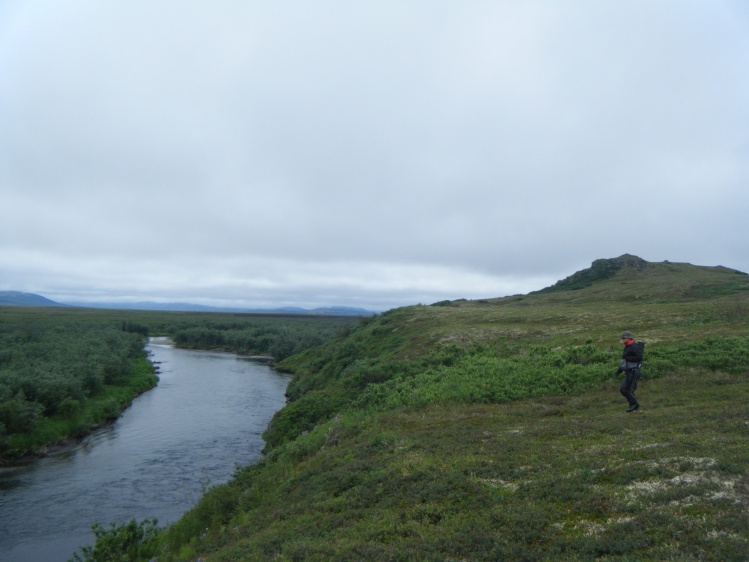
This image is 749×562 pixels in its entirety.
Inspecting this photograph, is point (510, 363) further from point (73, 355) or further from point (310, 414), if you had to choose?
point (73, 355)

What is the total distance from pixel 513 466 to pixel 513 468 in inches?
5.8

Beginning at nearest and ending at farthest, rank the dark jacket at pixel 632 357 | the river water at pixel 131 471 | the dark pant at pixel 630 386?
the dark pant at pixel 630 386, the dark jacket at pixel 632 357, the river water at pixel 131 471

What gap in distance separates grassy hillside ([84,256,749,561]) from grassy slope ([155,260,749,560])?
0.06 m

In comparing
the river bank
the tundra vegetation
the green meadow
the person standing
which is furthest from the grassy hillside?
the tundra vegetation

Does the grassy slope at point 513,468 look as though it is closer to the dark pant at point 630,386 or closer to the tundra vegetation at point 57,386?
the dark pant at point 630,386


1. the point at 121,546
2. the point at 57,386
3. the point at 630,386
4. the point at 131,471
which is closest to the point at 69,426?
the point at 57,386

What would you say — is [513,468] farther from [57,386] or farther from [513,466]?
[57,386]

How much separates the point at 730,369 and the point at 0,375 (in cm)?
5535

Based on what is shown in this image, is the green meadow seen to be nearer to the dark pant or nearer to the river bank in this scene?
the dark pant

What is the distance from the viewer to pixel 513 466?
43.8ft

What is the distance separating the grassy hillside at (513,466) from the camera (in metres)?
9.52

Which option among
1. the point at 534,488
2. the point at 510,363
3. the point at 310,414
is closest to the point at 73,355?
the point at 310,414

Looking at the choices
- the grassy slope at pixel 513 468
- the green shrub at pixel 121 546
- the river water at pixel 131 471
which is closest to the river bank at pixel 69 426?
the river water at pixel 131 471

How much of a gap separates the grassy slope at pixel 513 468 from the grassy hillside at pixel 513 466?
0.06 m
